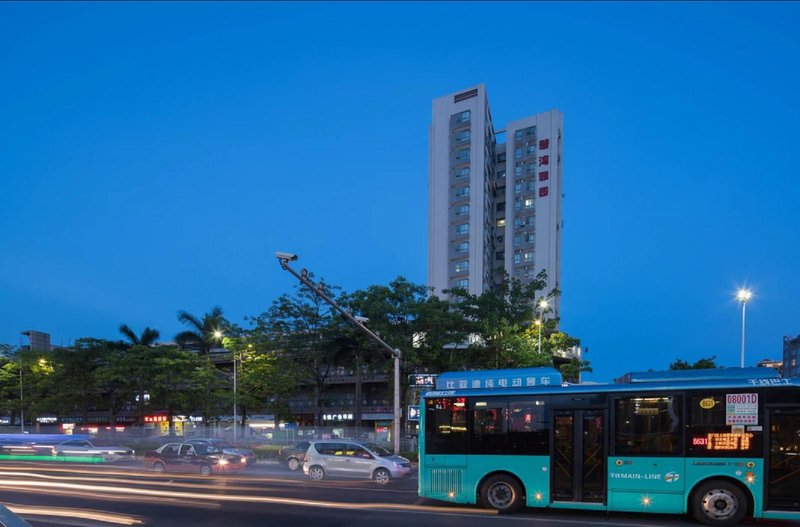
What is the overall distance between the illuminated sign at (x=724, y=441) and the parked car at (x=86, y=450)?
3073 centimetres

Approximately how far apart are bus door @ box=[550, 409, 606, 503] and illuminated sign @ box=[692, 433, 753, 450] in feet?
6.38

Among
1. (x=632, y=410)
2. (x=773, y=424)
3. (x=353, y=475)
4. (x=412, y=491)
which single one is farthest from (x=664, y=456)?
(x=353, y=475)

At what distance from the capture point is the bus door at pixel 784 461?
11438 millimetres

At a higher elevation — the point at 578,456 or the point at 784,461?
the point at 784,461

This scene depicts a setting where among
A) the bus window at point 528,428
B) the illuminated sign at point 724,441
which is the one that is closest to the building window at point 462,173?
the bus window at point 528,428

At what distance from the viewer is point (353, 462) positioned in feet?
70.9

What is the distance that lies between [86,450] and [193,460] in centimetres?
1147

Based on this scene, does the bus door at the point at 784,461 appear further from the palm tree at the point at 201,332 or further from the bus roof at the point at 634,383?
the palm tree at the point at 201,332

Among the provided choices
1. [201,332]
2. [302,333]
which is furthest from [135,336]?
[302,333]

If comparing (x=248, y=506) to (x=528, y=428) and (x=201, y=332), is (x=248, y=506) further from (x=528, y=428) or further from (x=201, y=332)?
(x=201, y=332)

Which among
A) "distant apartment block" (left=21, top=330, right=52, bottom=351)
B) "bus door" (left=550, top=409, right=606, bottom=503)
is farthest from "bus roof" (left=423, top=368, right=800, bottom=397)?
"distant apartment block" (left=21, top=330, right=52, bottom=351)

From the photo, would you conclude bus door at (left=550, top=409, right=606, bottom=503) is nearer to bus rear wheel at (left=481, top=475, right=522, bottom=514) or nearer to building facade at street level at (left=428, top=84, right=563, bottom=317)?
bus rear wheel at (left=481, top=475, right=522, bottom=514)

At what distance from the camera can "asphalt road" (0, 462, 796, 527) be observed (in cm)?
1241

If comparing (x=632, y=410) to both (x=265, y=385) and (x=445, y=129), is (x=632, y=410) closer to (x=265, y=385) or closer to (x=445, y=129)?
(x=265, y=385)
